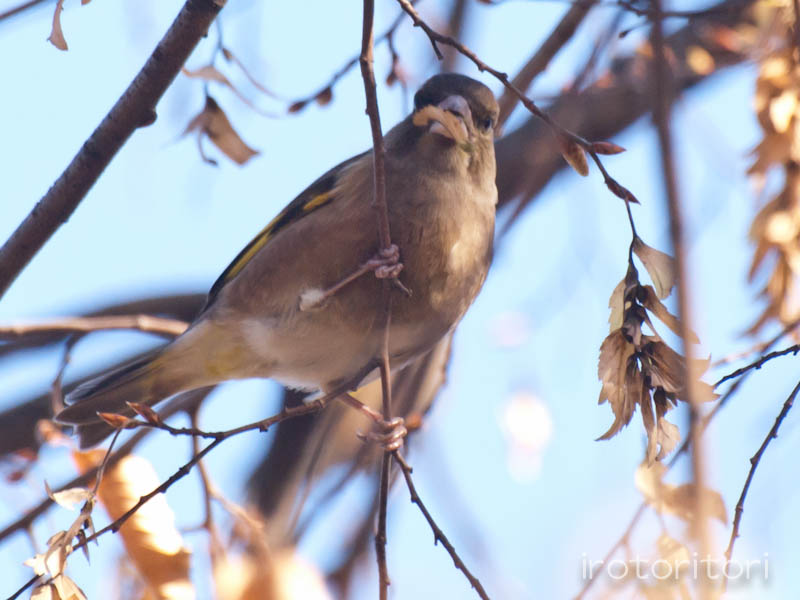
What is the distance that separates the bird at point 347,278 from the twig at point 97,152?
725 millimetres

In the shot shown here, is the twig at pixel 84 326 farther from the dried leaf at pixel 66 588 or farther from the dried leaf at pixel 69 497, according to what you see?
the dried leaf at pixel 66 588

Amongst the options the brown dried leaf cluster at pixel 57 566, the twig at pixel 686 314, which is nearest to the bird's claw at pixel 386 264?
the brown dried leaf cluster at pixel 57 566

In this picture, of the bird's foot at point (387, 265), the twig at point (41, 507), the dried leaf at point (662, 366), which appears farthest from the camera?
the twig at point (41, 507)

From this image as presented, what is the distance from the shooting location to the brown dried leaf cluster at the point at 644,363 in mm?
1910

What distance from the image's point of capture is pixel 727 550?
2059 mm

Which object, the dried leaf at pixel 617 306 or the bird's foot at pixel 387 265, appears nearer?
the dried leaf at pixel 617 306

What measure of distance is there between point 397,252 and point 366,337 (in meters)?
0.35

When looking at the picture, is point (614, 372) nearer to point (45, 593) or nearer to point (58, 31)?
point (45, 593)

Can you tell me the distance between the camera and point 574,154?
2.07 m

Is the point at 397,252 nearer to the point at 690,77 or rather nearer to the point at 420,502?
the point at 420,502


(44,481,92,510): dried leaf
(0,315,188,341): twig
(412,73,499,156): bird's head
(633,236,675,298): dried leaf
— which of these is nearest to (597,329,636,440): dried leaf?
(633,236,675,298): dried leaf

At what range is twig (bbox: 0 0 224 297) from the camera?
2.42 m

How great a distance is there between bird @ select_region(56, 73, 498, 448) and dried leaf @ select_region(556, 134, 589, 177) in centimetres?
72

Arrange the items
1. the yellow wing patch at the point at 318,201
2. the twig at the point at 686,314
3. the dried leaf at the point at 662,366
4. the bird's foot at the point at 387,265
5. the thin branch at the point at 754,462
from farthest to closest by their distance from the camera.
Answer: the yellow wing patch at the point at 318,201 → the bird's foot at the point at 387,265 → the thin branch at the point at 754,462 → the dried leaf at the point at 662,366 → the twig at the point at 686,314
